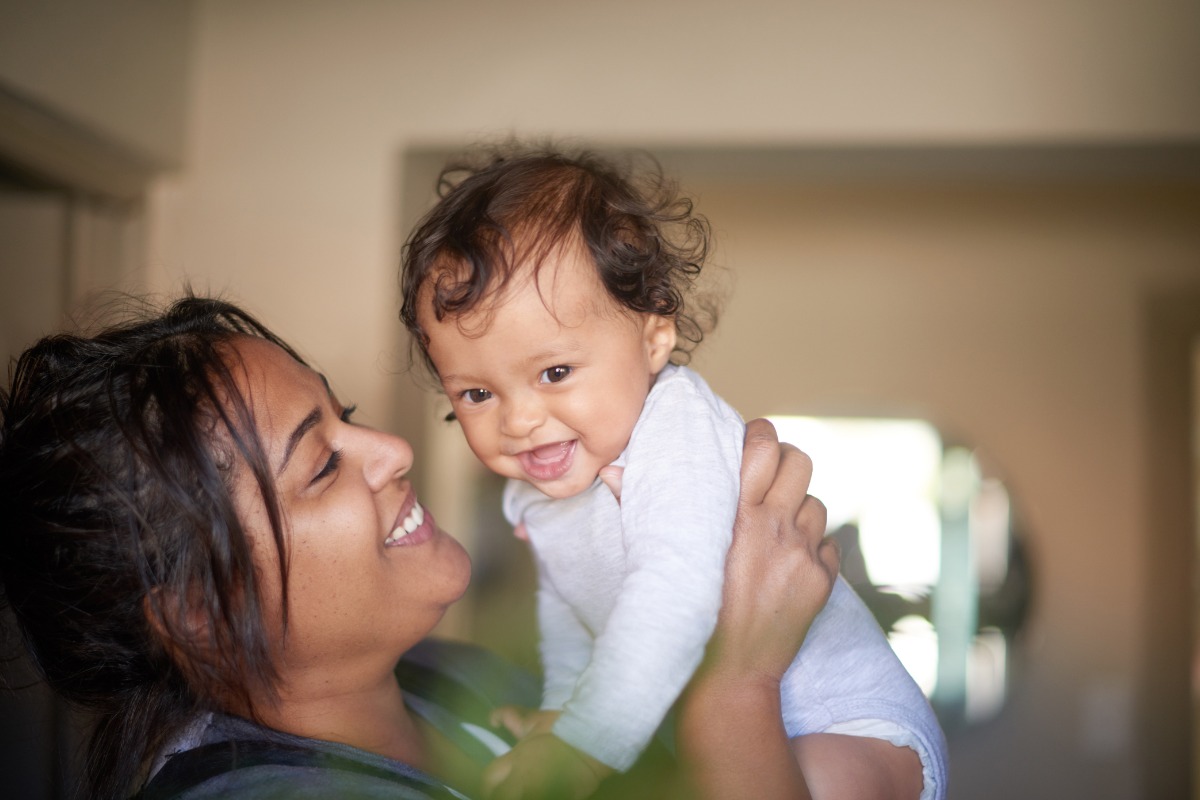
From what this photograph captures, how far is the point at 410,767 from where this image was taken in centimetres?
41

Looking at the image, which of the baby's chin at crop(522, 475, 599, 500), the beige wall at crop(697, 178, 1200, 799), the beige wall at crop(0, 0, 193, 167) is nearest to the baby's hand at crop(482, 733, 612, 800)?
the baby's chin at crop(522, 475, 599, 500)

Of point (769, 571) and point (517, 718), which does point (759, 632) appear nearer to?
point (769, 571)

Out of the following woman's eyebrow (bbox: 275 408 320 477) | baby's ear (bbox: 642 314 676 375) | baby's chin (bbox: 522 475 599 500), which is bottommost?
baby's chin (bbox: 522 475 599 500)

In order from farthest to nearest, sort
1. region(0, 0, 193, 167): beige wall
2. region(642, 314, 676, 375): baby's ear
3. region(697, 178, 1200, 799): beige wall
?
1. region(697, 178, 1200, 799): beige wall
2. region(0, 0, 193, 167): beige wall
3. region(642, 314, 676, 375): baby's ear

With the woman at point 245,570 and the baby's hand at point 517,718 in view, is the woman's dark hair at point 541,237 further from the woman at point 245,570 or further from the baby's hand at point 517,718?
the baby's hand at point 517,718

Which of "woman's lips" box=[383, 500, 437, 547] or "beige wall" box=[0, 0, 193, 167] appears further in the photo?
"beige wall" box=[0, 0, 193, 167]

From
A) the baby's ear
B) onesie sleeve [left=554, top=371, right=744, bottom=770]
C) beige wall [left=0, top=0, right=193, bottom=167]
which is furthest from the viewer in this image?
beige wall [left=0, top=0, right=193, bottom=167]

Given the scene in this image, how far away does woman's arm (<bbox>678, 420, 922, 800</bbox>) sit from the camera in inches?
13.3

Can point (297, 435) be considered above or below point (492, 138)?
below

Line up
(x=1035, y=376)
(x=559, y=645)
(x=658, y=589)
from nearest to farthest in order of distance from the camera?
(x=658, y=589) < (x=559, y=645) < (x=1035, y=376)

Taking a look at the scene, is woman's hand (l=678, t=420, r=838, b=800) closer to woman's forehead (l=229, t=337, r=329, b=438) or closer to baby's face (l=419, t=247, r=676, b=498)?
baby's face (l=419, t=247, r=676, b=498)

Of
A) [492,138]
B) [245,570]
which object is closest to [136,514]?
[245,570]

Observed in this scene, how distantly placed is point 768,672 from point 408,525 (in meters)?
0.17

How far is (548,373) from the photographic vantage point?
1.31 ft
